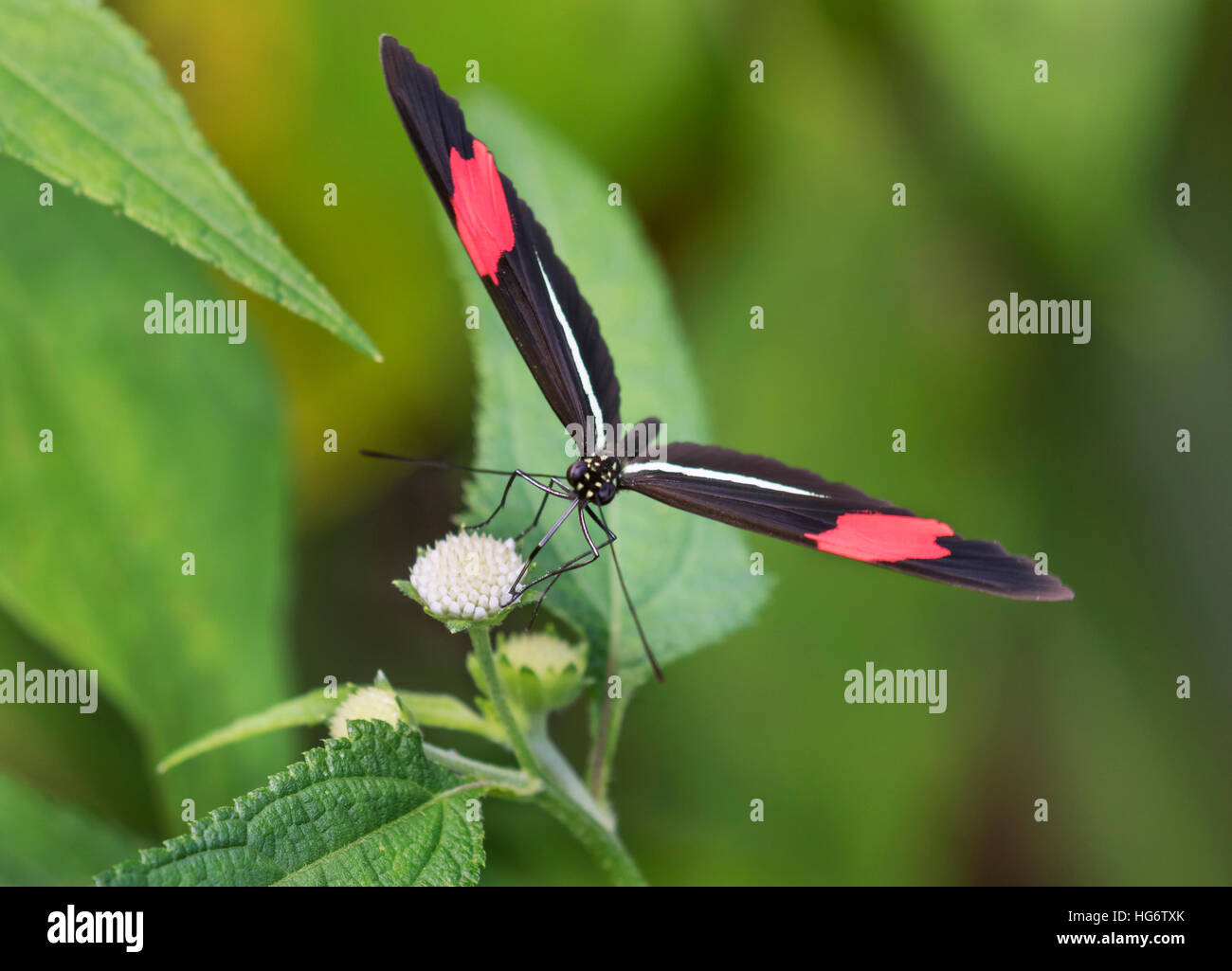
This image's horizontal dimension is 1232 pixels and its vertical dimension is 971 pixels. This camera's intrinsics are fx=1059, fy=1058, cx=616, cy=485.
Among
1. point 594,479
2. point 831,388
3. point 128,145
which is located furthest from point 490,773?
point 831,388

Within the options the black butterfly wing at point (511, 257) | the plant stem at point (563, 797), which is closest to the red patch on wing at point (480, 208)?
the black butterfly wing at point (511, 257)

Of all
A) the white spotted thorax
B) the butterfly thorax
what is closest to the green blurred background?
the butterfly thorax

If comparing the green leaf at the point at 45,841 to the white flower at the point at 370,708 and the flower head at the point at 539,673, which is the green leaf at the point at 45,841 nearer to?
the white flower at the point at 370,708

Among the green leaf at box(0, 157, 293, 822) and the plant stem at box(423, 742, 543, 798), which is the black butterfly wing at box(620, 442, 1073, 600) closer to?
the plant stem at box(423, 742, 543, 798)

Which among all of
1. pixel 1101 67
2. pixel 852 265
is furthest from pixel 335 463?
pixel 1101 67

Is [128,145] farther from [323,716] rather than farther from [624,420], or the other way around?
[624,420]
